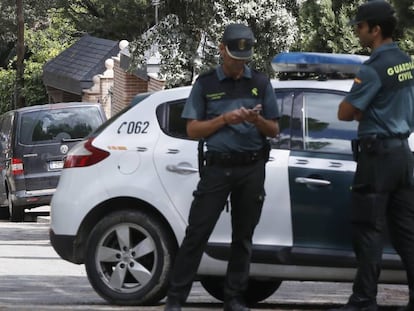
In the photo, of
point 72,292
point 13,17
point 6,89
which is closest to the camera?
point 72,292

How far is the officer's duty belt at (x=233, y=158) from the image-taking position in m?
7.02

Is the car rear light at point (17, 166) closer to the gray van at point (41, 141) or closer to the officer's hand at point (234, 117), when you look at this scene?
the gray van at point (41, 141)

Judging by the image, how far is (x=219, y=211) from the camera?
7102 millimetres

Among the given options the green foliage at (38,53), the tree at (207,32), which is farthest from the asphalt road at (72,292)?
the green foliage at (38,53)

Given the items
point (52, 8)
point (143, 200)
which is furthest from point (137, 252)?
point (52, 8)

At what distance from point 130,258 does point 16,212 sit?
42.7ft

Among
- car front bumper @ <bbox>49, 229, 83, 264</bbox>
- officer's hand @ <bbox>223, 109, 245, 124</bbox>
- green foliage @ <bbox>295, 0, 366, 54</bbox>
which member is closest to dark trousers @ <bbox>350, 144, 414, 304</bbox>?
officer's hand @ <bbox>223, 109, 245, 124</bbox>

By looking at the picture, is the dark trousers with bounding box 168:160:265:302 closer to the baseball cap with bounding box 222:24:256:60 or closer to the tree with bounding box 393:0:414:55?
the baseball cap with bounding box 222:24:256:60

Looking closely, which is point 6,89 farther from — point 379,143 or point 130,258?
point 379,143

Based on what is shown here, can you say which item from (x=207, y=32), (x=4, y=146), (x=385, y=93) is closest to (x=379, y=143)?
(x=385, y=93)

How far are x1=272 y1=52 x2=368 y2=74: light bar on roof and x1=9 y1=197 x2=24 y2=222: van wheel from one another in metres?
13.0

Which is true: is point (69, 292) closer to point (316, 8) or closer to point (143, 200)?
point (143, 200)

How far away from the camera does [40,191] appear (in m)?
19.7

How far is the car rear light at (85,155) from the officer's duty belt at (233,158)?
151 centimetres
